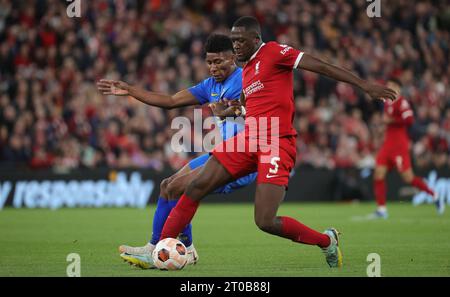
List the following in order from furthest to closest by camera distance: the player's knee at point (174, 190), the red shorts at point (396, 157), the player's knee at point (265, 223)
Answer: the red shorts at point (396, 157) → the player's knee at point (174, 190) → the player's knee at point (265, 223)

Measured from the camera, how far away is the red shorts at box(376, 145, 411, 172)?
714 inches

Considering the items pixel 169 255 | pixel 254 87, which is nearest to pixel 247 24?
pixel 254 87

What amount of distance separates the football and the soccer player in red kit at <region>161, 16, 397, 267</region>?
0.16 meters

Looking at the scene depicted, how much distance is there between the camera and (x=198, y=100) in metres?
10.4

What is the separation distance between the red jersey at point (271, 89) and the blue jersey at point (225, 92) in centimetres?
90

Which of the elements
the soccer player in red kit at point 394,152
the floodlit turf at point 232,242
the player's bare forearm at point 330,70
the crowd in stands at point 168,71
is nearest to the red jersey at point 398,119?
the soccer player in red kit at point 394,152

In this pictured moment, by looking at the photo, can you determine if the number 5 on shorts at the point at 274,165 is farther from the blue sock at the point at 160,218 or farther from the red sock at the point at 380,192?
the red sock at the point at 380,192

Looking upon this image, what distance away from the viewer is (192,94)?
409 inches

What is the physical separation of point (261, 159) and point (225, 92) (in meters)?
1.45

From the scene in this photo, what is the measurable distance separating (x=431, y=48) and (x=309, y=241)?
20080 mm

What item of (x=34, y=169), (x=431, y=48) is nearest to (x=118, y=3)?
(x=34, y=169)

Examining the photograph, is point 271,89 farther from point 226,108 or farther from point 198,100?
point 198,100

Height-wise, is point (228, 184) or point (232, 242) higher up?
point (228, 184)

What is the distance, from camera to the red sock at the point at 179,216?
9305 mm
